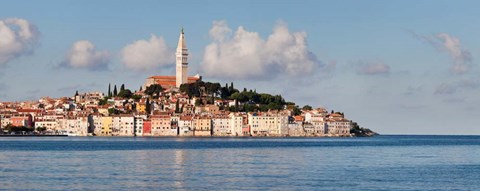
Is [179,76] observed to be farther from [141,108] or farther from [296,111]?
[296,111]

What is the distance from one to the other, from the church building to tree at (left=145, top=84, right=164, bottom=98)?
2.42 metres

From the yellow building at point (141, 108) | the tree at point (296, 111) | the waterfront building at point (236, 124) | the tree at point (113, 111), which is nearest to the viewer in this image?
the waterfront building at point (236, 124)

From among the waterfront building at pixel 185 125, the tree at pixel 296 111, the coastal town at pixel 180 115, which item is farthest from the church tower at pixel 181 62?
the tree at pixel 296 111

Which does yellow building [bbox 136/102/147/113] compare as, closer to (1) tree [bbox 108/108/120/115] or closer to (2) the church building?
(1) tree [bbox 108/108/120/115]

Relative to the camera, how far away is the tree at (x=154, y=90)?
5305 inches

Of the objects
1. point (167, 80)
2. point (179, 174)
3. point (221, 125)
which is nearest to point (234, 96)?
point (221, 125)

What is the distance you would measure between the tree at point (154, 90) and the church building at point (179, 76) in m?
2.42

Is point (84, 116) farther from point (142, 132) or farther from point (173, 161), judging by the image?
point (173, 161)

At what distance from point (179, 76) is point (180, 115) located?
14717 mm

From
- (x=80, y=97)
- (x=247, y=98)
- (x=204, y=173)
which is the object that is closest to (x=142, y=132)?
(x=247, y=98)

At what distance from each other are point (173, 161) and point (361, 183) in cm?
1450

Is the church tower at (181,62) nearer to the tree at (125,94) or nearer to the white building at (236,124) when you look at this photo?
the tree at (125,94)

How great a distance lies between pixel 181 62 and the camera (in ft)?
442

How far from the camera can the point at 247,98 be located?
129000 mm
